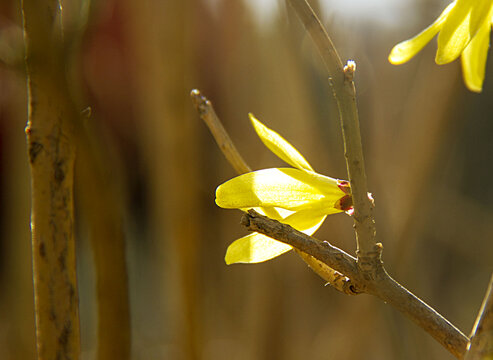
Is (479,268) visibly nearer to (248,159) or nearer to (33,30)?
(248,159)


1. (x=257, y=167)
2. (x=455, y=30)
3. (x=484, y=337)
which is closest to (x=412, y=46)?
(x=455, y=30)

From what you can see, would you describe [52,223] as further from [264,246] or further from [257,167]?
[257,167]

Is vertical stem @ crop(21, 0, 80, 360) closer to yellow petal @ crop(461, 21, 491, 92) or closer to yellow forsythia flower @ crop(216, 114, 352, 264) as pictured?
yellow forsythia flower @ crop(216, 114, 352, 264)

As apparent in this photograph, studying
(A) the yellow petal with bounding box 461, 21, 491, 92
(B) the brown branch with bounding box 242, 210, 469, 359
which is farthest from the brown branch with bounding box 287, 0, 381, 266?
(A) the yellow petal with bounding box 461, 21, 491, 92

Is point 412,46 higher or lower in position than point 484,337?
higher

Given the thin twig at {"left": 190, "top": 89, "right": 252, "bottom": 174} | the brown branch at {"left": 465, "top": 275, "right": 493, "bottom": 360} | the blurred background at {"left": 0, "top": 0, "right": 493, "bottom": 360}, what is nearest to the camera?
the brown branch at {"left": 465, "top": 275, "right": 493, "bottom": 360}

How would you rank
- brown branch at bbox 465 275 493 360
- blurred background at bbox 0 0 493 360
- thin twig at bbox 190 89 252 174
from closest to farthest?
brown branch at bbox 465 275 493 360, thin twig at bbox 190 89 252 174, blurred background at bbox 0 0 493 360

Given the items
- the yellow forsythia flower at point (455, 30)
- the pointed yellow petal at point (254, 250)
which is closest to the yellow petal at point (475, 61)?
the yellow forsythia flower at point (455, 30)

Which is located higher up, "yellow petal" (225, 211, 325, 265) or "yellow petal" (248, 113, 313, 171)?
"yellow petal" (248, 113, 313, 171)
